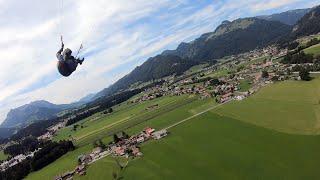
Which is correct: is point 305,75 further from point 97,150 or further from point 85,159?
point 85,159

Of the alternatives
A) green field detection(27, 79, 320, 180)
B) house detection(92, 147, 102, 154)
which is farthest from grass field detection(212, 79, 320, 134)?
house detection(92, 147, 102, 154)

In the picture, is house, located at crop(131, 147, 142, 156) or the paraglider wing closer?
the paraglider wing

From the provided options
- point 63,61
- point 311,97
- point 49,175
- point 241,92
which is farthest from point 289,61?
point 63,61

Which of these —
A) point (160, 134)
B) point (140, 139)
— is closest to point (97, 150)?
point (140, 139)

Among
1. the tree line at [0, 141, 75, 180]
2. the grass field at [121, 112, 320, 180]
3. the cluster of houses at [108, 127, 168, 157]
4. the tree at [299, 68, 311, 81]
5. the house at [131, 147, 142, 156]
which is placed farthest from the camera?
the tree at [299, 68, 311, 81]

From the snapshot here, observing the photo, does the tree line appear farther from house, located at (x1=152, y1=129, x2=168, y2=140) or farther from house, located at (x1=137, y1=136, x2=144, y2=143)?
house, located at (x1=152, y1=129, x2=168, y2=140)

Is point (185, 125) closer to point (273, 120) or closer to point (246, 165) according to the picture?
point (273, 120)

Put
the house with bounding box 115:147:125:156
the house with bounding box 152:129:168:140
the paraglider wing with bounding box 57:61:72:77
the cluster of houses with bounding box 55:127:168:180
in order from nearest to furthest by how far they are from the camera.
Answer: the paraglider wing with bounding box 57:61:72:77 → the cluster of houses with bounding box 55:127:168:180 → the house with bounding box 115:147:125:156 → the house with bounding box 152:129:168:140

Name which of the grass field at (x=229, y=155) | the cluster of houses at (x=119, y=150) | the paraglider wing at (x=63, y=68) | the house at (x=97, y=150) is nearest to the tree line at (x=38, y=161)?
the house at (x=97, y=150)

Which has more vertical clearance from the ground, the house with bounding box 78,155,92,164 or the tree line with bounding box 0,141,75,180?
the tree line with bounding box 0,141,75,180
